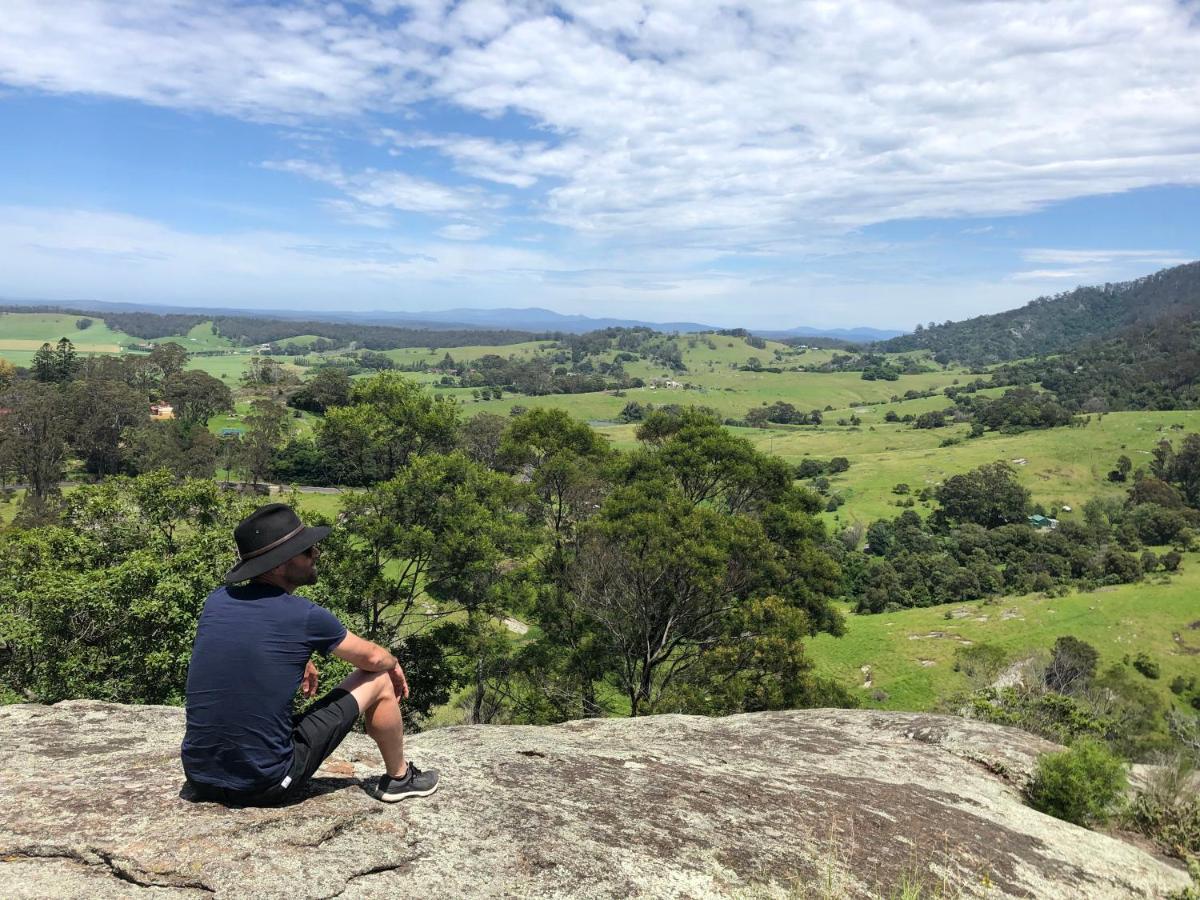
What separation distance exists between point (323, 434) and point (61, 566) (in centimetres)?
756

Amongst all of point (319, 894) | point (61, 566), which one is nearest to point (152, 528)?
point (61, 566)

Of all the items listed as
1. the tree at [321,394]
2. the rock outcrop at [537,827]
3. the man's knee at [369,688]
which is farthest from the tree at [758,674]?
the tree at [321,394]

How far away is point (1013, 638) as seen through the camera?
5122 centimetres

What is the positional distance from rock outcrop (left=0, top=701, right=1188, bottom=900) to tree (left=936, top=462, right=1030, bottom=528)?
345 ft

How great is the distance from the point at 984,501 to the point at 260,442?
104m

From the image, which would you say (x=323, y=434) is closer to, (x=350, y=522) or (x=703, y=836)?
(x=350, y=522)

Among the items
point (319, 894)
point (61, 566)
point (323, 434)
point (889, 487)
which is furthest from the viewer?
point (889, 487)

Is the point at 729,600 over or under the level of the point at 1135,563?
over

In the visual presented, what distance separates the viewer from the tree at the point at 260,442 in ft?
262

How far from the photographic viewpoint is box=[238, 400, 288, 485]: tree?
79750 millimetres

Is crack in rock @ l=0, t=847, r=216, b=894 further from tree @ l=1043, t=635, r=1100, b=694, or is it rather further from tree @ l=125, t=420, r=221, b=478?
tree @ l=125, t=420, r=221, b=478

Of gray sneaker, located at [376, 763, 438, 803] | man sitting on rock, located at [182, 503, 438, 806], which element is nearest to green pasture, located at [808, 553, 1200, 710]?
gray sneaker, located at [376, 763, 438, 803]

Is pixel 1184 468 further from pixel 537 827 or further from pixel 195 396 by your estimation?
pixel 195 396

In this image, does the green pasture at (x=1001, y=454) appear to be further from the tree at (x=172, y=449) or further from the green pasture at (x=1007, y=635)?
the tree at (x=172, y=449)
